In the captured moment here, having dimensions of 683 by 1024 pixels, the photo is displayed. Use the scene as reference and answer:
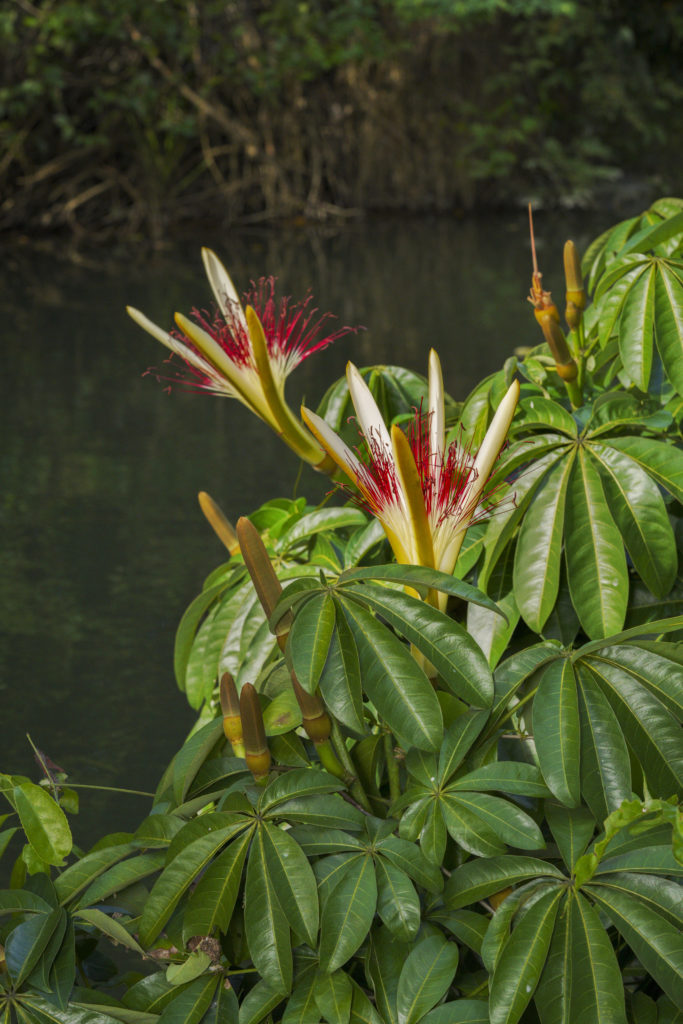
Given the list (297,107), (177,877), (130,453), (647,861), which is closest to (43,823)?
(177,877)

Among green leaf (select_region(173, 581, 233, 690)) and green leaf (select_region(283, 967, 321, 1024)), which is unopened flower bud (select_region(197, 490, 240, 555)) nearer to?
green leaf (select_region(173, 581, 233, 690))

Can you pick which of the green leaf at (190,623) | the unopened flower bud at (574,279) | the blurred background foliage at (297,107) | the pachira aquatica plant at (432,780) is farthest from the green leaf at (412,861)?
the blurred background foliage at (297,107)

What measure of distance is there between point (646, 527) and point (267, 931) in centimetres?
41

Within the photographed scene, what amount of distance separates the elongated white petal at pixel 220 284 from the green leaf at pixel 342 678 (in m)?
0.37

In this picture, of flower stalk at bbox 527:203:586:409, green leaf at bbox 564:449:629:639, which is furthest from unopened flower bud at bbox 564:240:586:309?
green leaf at bbox 564:449:629:639

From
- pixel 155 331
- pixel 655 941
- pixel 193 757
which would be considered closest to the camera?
pixel 655 941

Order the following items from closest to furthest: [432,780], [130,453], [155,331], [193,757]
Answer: [432,780] → [193,757] → [155,331] → [130,453]

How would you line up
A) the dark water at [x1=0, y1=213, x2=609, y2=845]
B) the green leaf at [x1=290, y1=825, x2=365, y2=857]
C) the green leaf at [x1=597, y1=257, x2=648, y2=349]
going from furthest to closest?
the dark water at [x1=0, y1=213, x2=609, y2=845]
the green leaf at [x1=597, y1=257, x2=648, y2=349]
the green leaf at [x1=290, y1=825, x2=365, y2=857]

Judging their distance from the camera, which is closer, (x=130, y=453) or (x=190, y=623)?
(x=190, y=623)

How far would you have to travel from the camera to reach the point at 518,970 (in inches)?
27.1

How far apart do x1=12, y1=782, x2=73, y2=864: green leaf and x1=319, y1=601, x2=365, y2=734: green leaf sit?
270 millimetres

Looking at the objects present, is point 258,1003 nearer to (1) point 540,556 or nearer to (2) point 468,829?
(2) point 468,829

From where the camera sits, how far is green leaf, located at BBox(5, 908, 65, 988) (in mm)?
776

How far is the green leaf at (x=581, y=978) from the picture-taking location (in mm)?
689
